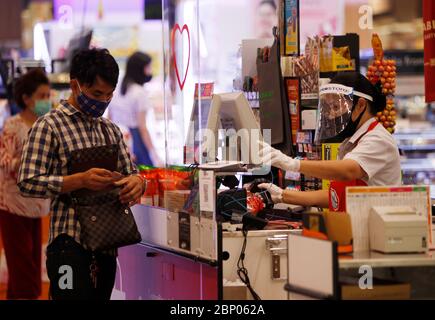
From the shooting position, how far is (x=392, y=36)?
1095 cm

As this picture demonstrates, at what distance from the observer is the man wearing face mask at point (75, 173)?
4.06 m

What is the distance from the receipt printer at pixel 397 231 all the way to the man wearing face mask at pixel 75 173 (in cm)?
134

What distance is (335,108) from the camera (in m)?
4.45

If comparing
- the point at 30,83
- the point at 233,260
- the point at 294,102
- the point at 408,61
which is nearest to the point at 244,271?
the point at 233,260

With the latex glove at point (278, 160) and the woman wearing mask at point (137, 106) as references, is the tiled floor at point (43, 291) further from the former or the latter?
the latex glove at point (278, 160)

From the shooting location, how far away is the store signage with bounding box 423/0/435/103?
486cm

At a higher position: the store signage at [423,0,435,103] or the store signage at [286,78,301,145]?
the store signage at [423,0,435,103]

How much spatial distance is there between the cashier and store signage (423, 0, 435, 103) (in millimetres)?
454

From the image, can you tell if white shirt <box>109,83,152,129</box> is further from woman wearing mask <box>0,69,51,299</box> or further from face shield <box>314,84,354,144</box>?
face shield <box>314,84,354,144</box>

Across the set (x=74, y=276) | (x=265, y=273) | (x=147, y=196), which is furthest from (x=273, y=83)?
(x=74, y=276)

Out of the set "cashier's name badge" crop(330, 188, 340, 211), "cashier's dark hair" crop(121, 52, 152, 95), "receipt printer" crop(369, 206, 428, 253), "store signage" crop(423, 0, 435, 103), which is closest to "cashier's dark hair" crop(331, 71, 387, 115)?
"cashier's name badge" crop(330, 188, 340, 211)

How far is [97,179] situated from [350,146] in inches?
52.2

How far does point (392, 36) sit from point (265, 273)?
290 inches

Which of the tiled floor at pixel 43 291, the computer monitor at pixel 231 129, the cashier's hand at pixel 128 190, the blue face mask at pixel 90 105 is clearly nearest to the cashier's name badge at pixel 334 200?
the computer monitor at pixel 231 129
